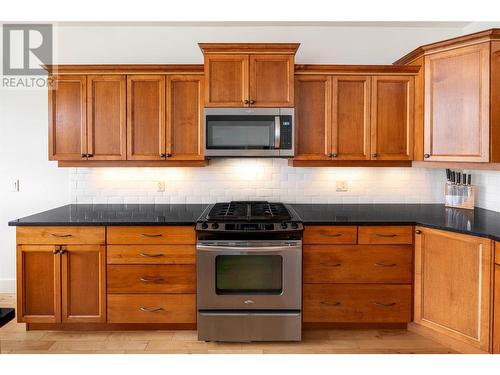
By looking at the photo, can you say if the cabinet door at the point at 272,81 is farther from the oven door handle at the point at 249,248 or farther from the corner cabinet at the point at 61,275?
the corner cabinet at the point at 61,275

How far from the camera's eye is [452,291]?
267cm

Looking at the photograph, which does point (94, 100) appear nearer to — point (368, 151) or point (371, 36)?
point (368, 151)

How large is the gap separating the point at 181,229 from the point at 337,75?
68.9 inches

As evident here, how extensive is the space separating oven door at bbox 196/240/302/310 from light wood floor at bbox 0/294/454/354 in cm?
27

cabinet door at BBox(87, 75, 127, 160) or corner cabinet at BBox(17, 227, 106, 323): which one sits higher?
cabinet door at BBox(87, 75, 127, 160)

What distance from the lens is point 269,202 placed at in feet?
11.9

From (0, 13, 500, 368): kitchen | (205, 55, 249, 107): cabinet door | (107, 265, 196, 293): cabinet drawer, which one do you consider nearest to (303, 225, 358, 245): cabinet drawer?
(0, 13, 500, 368): kitchen

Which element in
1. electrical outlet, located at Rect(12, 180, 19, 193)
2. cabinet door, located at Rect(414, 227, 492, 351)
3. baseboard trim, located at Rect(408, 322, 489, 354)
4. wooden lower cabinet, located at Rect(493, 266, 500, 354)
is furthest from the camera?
electrical outlet, located at Rect(12, 180, 19, 193)

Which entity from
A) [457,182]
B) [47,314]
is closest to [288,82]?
[457,182]

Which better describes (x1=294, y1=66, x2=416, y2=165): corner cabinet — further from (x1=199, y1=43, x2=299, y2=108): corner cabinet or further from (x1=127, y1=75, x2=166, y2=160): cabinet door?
(x1=127, y1=75, x2=166, y2=160): cabinet door

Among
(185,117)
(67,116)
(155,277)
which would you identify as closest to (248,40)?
(185,117)

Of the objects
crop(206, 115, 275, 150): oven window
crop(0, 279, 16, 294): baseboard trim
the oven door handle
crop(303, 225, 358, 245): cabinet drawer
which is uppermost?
crop(206, 115, 275, 150): oven window

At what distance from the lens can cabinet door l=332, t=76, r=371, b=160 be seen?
3.25 m

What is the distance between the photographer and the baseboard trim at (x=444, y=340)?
2.61 m
